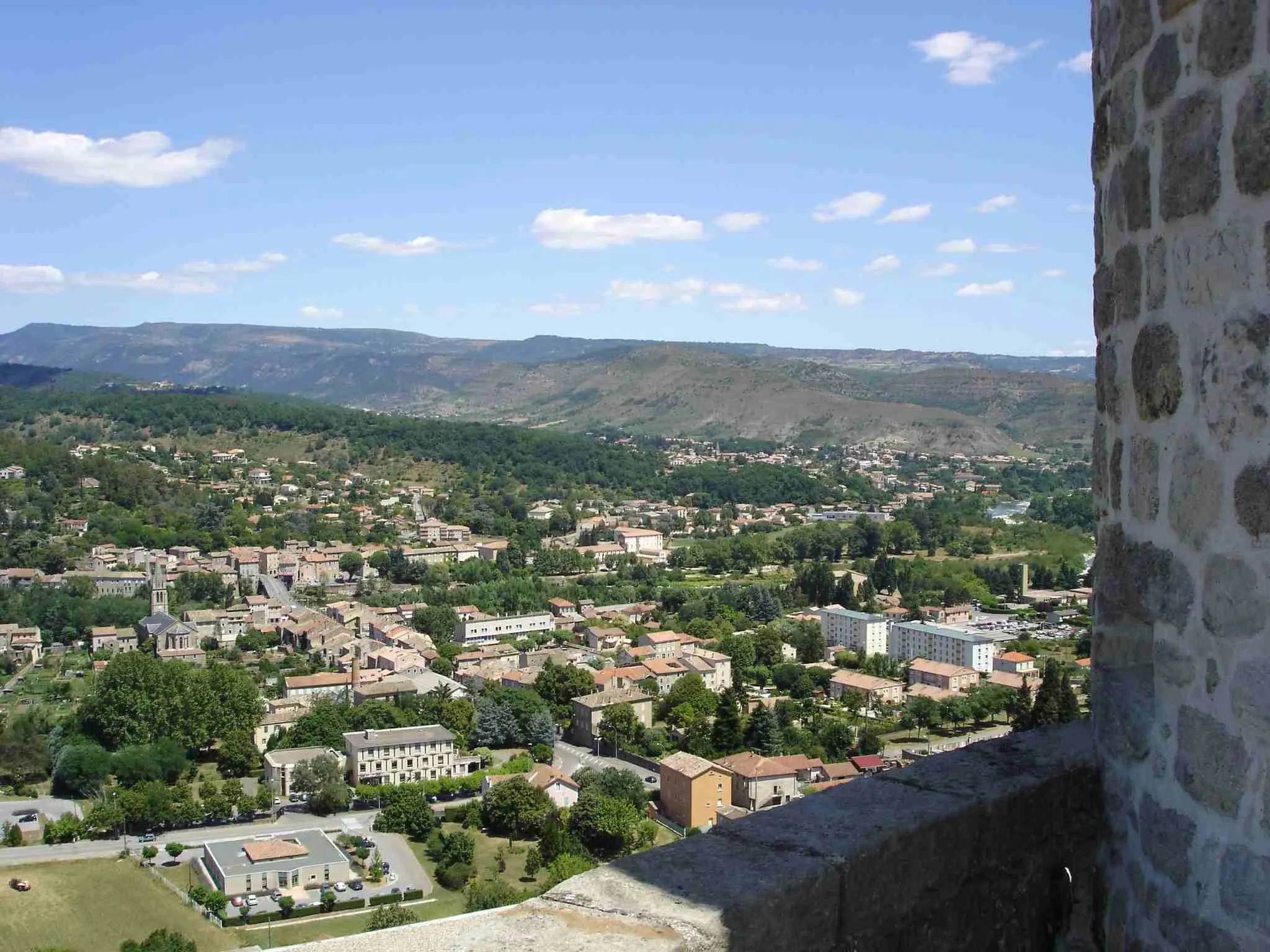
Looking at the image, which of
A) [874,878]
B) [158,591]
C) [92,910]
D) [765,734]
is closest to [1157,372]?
[874,878]

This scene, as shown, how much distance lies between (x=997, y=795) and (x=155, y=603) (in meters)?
36.6

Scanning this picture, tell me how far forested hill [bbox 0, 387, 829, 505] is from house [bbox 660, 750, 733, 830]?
44.1 m

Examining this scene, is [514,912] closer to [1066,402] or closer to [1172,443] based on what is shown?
[1172,443]

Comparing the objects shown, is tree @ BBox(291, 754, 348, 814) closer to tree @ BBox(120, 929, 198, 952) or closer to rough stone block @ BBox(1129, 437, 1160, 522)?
tree @ BBox(120, 929, 198, 952)

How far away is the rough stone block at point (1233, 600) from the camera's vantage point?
3.68ft

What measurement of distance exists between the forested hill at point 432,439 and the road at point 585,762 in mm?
39361

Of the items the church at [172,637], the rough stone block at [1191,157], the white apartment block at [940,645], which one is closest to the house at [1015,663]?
the white apartment block at [940,645]

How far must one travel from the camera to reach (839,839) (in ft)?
4.24

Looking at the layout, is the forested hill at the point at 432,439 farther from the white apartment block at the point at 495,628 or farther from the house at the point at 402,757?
the house at the point at 402,757

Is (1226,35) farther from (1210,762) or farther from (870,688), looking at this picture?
(870,688)

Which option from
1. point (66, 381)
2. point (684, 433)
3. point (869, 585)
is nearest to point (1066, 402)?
point (684, 433)

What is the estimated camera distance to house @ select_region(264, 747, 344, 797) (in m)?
20.0

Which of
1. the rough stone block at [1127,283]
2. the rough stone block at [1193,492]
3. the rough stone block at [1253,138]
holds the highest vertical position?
the rough stone block at [1253,138]

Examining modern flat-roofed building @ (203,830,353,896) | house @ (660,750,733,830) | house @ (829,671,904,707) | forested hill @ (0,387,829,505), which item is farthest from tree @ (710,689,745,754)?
forested hill @ (0,387,829,505)
